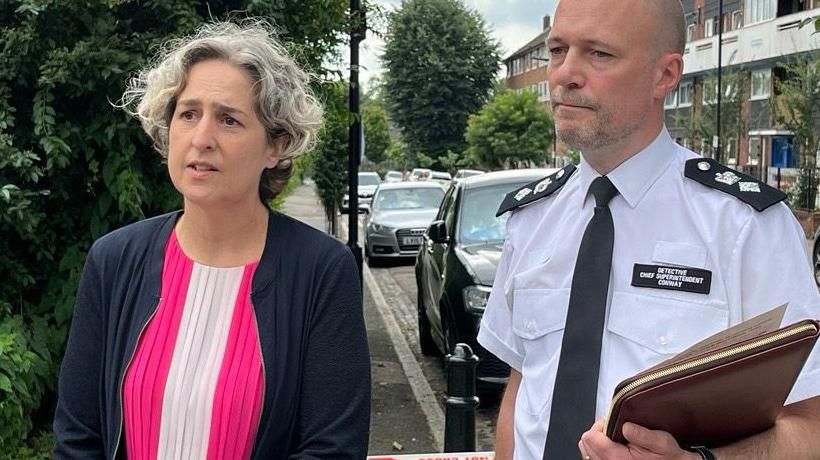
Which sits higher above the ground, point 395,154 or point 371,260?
point 395,154

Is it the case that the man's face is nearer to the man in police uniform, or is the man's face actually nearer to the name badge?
the man in police uniform

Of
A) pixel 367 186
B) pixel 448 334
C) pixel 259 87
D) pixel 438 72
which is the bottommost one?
pixel 448 334

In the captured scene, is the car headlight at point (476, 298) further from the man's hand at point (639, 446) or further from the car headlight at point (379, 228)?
the car headlight at point (379, 228)

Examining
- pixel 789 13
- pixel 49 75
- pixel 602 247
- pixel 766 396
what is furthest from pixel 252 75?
pixel 789 13

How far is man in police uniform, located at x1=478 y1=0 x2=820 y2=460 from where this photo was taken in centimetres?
178

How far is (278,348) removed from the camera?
6.90ft

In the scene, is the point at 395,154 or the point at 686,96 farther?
the point at 395,154

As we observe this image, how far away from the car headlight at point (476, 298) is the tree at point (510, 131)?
4678cm

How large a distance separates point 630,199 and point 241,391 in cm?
100

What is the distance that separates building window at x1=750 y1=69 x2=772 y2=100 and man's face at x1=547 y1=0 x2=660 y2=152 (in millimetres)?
43958

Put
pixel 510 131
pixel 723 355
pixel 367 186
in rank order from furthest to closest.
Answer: pixel 510 131
pixel 367 186
pixel 723 355

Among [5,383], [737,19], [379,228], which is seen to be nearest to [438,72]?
[737,19]

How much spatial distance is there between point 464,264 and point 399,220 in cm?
1052

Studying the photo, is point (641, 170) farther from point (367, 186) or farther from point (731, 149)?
point (731, 149)
